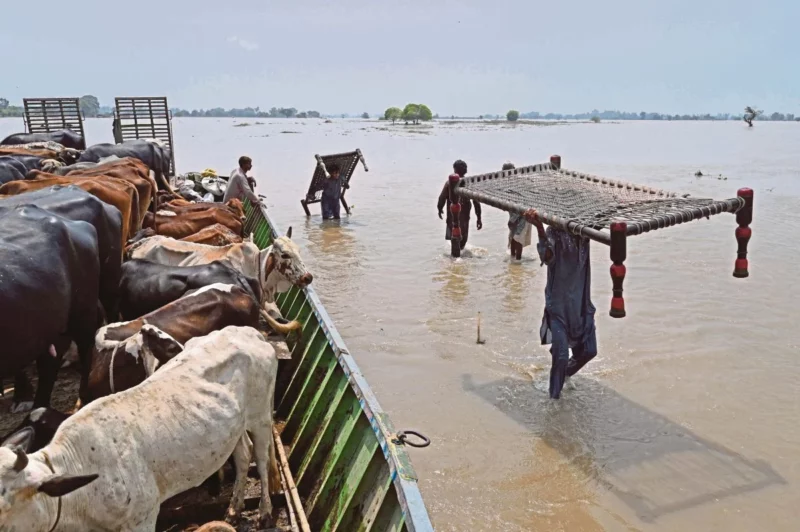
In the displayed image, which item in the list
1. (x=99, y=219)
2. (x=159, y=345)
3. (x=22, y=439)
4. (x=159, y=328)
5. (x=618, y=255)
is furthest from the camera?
(x=99, y=219)

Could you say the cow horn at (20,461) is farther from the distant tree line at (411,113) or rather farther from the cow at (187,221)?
the distant tree line at (411,113)

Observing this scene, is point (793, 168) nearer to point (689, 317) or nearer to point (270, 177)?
point (270, 177)

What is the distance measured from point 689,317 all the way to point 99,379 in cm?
828

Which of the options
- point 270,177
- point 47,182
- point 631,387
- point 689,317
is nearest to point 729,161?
point 270,177

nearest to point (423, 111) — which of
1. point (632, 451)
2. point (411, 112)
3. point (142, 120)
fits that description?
point (411, 112)

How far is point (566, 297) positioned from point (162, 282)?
3.75m

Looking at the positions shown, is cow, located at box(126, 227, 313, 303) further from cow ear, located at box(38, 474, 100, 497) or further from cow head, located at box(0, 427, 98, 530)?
cow ear, located at box(38, 474, 100, 497)

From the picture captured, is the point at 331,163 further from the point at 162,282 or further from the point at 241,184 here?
the point at 162,282

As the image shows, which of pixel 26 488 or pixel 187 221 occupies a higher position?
pixel 187 221

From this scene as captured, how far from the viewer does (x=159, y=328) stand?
4691 mm

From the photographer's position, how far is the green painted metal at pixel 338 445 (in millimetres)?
3559

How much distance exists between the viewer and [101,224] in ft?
21.1

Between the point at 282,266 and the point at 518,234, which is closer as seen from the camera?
the point at 282,266

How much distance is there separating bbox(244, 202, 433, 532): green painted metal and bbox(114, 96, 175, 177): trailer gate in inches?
541
